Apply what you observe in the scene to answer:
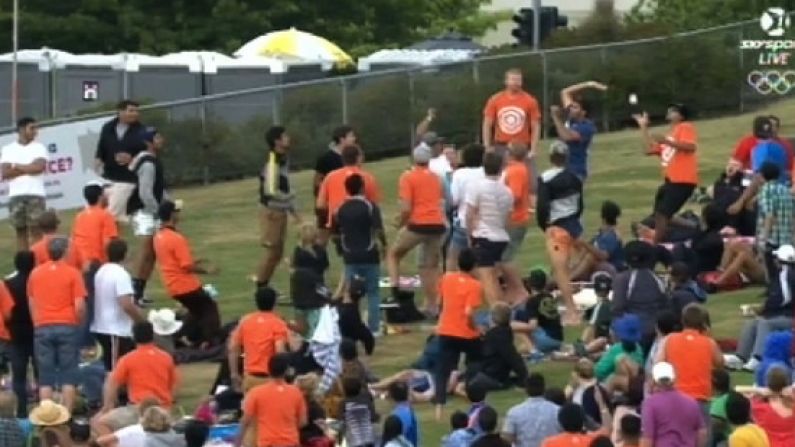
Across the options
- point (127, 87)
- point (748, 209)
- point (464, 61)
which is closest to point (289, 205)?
point (748, 209)

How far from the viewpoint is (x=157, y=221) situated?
27453mm

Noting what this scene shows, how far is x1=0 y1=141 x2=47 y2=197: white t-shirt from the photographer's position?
2947 cm

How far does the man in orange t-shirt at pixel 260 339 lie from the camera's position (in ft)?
72.3

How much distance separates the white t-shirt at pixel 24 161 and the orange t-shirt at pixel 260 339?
7.98 metres

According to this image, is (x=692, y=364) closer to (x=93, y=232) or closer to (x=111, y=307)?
(x=111, y=307)

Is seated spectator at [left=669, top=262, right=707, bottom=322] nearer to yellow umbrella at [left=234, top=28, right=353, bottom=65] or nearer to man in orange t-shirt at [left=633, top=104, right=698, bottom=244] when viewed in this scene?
man in orange t-shirt at [left=633, top=104, right=698, bottom=244]

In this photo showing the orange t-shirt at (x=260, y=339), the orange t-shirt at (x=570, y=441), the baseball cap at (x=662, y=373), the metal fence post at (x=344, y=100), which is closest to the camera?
the orange t-shirt at (x=570, y=441)

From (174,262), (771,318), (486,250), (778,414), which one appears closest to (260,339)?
(174,262)

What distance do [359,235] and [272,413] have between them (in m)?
5.64

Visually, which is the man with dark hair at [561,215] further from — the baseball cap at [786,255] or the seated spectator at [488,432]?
the seated spectator at [488,432]

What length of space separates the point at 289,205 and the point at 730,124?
55.5ft

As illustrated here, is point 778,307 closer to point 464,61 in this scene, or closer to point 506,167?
point 506,167

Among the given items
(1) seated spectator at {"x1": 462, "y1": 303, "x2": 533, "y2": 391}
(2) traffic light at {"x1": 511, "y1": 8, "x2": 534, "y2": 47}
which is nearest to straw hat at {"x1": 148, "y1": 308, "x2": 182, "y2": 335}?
(1) seated spectator at {"x1": 462, "y1": 303, "x2": 533, "y2": 391}

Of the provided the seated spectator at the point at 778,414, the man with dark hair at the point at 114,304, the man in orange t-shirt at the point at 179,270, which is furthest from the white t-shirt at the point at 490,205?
the seated spectator at the point at 778,414
